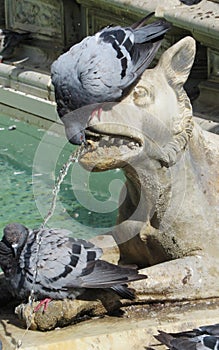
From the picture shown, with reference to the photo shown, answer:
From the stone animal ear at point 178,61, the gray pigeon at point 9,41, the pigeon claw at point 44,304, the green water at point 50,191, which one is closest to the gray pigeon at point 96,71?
the stone animal ear at point 178,61

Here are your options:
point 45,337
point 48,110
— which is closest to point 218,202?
point 45,337

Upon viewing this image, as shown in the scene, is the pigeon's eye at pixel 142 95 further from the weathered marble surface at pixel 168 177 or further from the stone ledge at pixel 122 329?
the stone ledge at pixel 122 329

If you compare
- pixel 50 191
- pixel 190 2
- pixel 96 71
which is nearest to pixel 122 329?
pixel 96 71

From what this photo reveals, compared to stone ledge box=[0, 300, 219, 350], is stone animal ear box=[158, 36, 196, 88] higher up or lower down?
higher up

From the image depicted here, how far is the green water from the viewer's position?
775cm

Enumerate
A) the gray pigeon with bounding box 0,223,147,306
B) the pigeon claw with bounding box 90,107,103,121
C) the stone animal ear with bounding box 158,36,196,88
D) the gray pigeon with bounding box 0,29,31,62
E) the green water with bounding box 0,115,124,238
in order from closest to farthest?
the pigeon claw with bounding box 90,107,103,121, the gray pigeon with bounding box 0,223,147,306, the stone animal ear with bounding box 158,36,196,88, the green water with bounding box 0,115,124,238, the gray pigeon with bounding box 0,29,31,62

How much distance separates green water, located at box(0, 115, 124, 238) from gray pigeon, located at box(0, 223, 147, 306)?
97.7 inches

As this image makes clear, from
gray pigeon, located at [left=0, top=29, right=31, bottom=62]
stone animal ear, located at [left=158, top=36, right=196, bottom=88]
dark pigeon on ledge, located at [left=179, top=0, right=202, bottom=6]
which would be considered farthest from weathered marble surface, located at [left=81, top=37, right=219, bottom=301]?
gray pigeon, located at [left=0, top=29, right=31, bottom=62]

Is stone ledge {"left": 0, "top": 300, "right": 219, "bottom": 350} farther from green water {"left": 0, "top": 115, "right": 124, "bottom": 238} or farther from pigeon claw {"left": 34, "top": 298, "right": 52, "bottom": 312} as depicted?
green water {"left": 0, "top": 115, "right": 124, "bottom": 238}

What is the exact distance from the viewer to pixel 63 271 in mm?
4535

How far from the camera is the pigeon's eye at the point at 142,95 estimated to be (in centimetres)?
454

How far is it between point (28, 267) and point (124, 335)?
50 cm

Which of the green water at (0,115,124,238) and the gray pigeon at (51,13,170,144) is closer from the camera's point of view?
the gray pigeon at (51,13,170,144)

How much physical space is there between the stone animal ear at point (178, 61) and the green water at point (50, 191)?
2.47 meters
